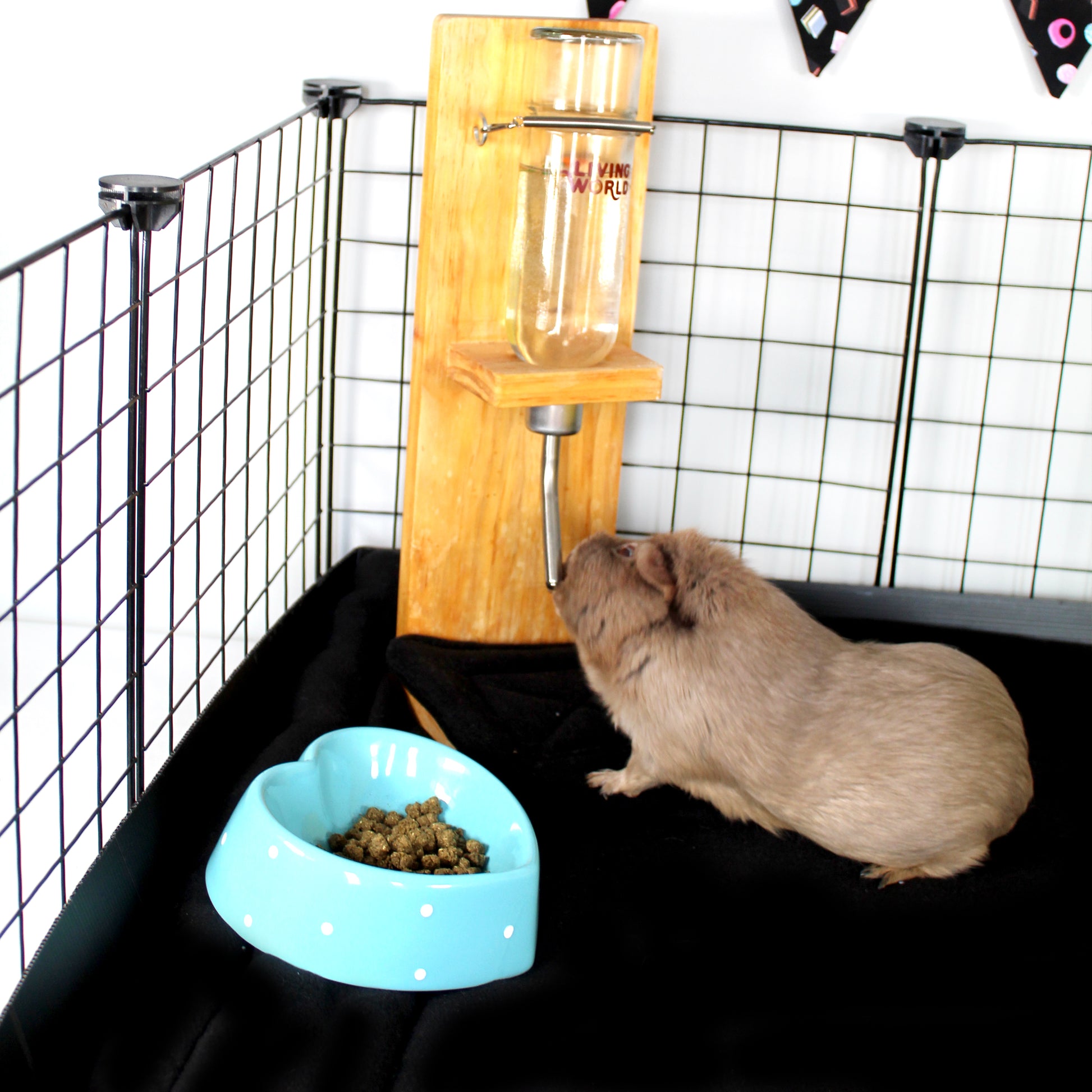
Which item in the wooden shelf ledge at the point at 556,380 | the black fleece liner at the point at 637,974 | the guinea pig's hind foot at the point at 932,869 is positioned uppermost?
the wooden shelf ledge at the point at 556,380

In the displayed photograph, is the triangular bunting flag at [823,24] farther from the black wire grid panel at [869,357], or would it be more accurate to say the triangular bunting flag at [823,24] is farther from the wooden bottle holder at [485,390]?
the wooden bottle holder at [485,390]

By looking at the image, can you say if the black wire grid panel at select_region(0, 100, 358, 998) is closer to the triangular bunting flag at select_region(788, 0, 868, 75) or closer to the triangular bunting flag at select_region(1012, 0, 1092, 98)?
the triangular bunting flag at select_region(788, 0, 868, 75)

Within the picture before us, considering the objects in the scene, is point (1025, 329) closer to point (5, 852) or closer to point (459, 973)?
point (459, 973)

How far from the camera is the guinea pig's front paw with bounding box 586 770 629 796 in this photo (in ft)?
6.36

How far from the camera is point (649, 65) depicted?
200 cm

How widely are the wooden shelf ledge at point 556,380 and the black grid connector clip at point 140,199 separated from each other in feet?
1.84

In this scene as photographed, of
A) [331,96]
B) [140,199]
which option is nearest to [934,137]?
[331,96]

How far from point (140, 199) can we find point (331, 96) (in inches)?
33.2

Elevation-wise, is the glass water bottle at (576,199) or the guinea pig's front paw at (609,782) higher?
the glass water bottle at (576,199)

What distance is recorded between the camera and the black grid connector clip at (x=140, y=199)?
1.41 meters

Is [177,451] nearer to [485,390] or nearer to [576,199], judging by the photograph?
[485,390]

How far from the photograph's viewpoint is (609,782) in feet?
6.40

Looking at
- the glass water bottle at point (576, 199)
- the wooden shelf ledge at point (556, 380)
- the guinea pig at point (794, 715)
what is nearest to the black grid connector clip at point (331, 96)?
the glass water bottle at point (576, 199)

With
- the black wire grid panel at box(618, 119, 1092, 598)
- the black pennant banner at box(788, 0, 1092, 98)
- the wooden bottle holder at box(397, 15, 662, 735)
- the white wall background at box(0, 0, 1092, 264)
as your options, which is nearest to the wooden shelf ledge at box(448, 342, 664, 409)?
the wooden bottle holder at box(397, 15, 662, 735)
